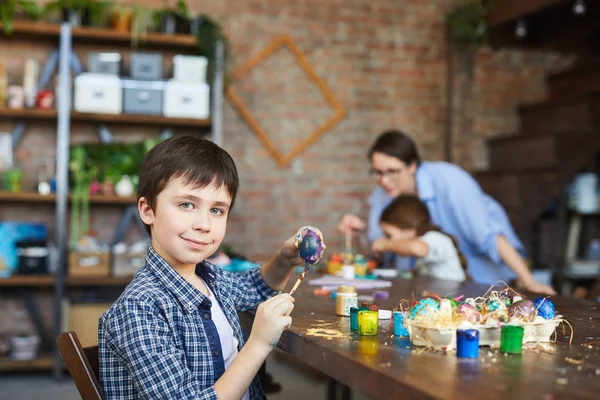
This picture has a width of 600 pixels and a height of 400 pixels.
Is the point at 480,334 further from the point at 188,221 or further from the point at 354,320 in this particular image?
the point at 188,221

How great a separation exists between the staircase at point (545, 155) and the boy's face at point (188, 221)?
3.77 meters

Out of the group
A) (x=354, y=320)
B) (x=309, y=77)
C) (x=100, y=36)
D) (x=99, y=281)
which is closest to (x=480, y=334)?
(x=354, y=320)

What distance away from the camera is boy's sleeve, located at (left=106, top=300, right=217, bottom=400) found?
4.42 ft

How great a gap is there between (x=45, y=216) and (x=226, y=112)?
4.73 feet

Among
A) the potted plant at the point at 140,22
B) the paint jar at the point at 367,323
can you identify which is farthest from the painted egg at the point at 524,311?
the potted plant at the point at 140,22

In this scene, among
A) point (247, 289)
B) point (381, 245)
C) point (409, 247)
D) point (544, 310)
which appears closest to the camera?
point (544, 310)

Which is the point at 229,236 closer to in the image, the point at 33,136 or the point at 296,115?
the point at 296,115

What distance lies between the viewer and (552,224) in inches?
215

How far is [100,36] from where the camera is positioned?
4.85 metres

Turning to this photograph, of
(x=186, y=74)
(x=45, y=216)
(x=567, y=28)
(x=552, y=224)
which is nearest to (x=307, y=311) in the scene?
(x=186, y=74)

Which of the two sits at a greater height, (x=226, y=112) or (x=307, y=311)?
(x=226, y=112)

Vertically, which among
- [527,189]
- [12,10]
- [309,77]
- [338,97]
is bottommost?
[527,189]

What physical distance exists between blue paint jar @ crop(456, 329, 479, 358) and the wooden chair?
0.70 metres

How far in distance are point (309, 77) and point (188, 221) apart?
4.09m
